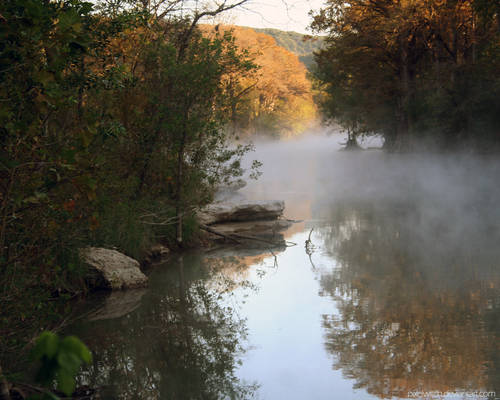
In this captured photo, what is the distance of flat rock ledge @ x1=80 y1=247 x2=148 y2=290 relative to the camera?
29.1 ft

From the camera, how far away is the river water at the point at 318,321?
5203mm

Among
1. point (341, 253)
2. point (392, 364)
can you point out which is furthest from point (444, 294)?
point (341, 253)

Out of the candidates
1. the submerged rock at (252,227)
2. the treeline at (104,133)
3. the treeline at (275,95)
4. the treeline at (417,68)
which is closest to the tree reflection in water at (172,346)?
the treeline at (104,133)

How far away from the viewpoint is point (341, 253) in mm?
11805

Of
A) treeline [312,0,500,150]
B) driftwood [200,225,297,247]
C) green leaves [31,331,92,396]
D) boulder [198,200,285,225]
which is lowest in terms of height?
driftwood [200,225,297,247]

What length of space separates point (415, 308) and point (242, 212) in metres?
8.74

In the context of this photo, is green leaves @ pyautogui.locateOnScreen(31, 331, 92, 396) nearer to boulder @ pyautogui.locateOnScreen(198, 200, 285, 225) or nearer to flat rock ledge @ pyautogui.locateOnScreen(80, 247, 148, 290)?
flat rock ledge @ pyautogui.locateOnScreen(80, 247, 148, 290)

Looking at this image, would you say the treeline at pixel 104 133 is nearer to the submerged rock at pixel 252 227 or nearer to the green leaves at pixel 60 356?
the submerged rock at pixel 252 227

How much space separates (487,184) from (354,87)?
13021mm

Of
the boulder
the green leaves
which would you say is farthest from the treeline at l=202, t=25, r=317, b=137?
the green leaves

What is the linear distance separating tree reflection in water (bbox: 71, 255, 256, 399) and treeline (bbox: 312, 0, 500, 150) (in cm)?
1261

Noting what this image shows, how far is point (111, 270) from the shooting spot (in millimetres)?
9008

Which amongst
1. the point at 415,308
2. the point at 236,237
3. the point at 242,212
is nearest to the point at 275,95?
the point at 242,212

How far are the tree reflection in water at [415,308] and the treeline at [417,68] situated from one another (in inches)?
304
